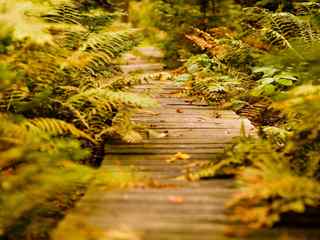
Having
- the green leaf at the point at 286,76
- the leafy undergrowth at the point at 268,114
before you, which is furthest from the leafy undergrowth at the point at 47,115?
the green leaf at the point at 286,76

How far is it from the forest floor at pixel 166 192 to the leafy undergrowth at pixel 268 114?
0.15m

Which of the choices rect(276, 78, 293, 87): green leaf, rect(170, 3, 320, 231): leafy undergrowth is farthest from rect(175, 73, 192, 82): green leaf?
rect(276, 78, 293, 87): green leaf

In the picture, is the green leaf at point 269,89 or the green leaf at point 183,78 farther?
the green leaf at point 183,78

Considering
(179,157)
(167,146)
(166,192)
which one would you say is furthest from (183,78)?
(166,192)

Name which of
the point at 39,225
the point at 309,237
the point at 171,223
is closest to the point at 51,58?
the point at 39,225

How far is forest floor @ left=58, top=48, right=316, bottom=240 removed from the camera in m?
3.20

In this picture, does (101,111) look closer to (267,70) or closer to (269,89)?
(269,89)

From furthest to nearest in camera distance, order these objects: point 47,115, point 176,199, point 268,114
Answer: point 268,114 → point 47,115 → point 176,199

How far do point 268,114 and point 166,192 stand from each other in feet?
11.2

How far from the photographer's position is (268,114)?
22.3 feet

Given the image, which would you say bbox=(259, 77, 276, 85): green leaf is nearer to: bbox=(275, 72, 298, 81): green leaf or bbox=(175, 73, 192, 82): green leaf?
bbox=(275, 72, 298, 81): green leaf

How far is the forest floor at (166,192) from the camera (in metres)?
3.20

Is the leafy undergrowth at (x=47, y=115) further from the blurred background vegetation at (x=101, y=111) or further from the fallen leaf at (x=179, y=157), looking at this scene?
the fallen leaf at (x=179, y=157)

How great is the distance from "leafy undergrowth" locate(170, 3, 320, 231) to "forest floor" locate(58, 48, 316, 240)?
15cm
